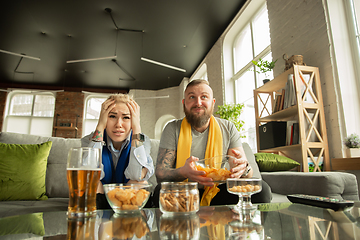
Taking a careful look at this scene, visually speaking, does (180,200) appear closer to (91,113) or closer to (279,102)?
(279,102)

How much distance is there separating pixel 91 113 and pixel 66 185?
8742 millimetres

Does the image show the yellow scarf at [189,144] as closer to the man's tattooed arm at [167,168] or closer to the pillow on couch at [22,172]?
the man's tattooed arm at [167,168]

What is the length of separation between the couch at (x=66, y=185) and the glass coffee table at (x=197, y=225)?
78cm

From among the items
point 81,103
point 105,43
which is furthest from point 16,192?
point 81,103

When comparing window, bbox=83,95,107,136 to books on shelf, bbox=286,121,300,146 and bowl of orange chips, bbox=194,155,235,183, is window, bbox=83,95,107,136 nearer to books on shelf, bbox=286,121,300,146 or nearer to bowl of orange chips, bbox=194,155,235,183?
books on shelf, bbox=286,121,300,146

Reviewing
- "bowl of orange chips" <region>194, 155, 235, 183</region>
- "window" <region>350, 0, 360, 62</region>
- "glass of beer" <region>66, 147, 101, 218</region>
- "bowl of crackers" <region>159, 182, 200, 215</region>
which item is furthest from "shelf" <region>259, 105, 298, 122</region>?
"glass of beer" <region>66, 147, 101, 218</region>

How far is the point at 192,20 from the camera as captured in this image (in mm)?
5270

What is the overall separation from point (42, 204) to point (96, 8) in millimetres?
4517

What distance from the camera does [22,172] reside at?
1.60 m

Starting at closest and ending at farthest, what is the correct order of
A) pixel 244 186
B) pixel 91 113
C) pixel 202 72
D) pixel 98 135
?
1. pixel 244 186
2. pixel 98 135
3. pixel 202 72
4. pixel 91 113

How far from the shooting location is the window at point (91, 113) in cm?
977

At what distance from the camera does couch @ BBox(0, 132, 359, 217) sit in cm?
143

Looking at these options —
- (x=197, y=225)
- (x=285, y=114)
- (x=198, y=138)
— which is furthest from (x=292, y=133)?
(x=197, y=225)

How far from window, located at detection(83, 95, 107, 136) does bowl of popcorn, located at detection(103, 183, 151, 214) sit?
9.60 metres
